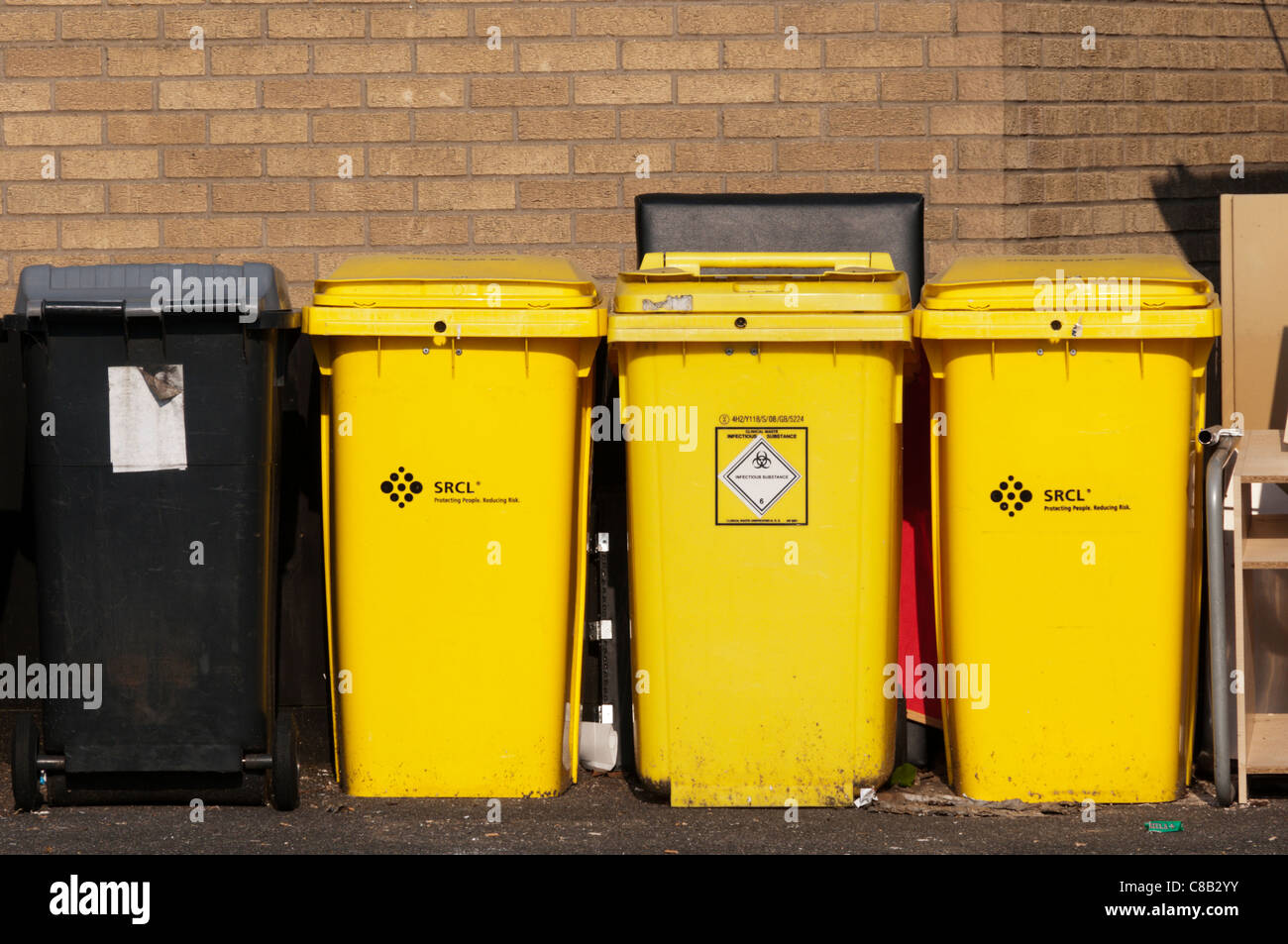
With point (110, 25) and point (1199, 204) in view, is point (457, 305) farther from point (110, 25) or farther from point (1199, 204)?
point (1199, 204)

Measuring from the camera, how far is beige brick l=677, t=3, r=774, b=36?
625cm

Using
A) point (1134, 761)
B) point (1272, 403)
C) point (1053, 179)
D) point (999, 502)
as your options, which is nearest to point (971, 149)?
point (1053, 179)

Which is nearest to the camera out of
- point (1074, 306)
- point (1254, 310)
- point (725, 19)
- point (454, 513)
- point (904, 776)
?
point (1074, 306)

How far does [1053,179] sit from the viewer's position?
252 inches

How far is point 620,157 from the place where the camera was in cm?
630

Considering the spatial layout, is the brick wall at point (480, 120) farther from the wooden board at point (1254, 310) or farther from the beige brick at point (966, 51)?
the wooden board at point (1254, 310)

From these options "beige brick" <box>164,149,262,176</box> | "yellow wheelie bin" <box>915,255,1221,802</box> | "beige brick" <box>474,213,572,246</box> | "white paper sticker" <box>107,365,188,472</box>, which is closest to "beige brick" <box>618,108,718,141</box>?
"beige brick" <box>474,213,572,246</box>

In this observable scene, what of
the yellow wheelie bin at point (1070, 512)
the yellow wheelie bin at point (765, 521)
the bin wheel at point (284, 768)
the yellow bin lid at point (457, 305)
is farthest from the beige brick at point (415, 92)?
the bin wheel at point (284, 768)

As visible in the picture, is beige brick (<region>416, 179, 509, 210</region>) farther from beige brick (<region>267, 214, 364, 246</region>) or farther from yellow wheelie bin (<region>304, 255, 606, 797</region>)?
yellow wheelie bin (<region>304, 255, 606, 797</region>)

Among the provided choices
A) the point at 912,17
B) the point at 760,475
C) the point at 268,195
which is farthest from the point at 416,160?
the point at 760,475

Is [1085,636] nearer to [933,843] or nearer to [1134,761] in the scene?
[1134,761]

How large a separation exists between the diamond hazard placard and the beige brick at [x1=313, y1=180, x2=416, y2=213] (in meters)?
2.47

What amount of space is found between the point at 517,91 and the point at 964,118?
5.65ft

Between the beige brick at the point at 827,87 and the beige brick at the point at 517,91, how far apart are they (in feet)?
2.79
